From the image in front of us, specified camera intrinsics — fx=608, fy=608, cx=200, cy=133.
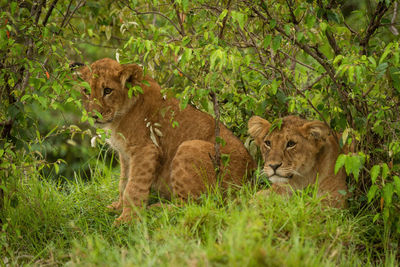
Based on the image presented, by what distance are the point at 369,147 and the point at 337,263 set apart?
1119 millimetres

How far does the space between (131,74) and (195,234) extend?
181cm

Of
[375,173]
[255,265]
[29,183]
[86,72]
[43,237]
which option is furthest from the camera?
[29,183]

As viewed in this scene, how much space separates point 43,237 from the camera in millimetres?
5281

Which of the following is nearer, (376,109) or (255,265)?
(255,265)

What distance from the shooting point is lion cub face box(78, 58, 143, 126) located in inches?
221

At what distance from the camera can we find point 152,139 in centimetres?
557

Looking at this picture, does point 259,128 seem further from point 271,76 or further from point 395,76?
point 395,76

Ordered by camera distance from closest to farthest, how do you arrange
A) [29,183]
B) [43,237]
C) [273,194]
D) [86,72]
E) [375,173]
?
[375,173] → [273,194] → [43,237] → [86,72] → [29,183]

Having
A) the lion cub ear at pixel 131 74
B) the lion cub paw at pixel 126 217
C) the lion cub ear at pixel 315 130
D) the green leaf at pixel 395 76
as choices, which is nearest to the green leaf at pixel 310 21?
the green leaf at pixel 395 76

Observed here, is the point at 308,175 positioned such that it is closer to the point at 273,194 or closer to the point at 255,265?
the point at 273,194

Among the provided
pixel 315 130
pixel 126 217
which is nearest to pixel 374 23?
pixel 315 130

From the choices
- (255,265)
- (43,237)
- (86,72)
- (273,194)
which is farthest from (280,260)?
(86,72)

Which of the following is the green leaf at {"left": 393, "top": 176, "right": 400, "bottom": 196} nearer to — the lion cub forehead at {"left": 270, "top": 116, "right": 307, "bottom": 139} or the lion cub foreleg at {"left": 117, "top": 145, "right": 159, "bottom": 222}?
the lion cub forehead at {"left": 270, "top": 116, "right": 307, "bottom": 139}

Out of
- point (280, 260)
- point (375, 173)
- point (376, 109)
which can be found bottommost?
point (280, 260)
